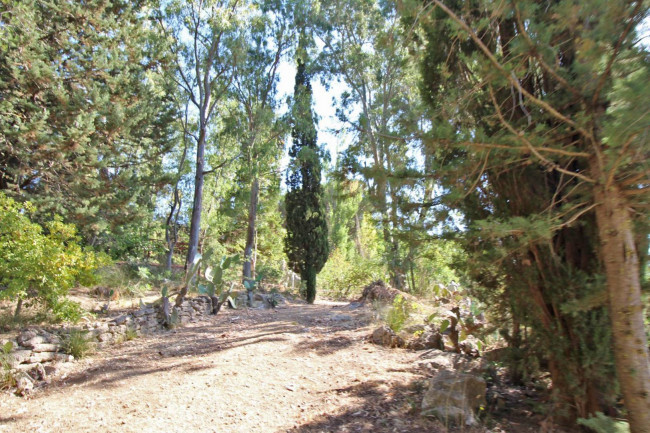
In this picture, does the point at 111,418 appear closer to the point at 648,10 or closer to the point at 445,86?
the point at 445,86

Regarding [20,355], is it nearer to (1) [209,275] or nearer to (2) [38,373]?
(2) [38,373]

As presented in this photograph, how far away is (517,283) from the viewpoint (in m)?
3.29

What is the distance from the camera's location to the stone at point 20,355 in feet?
15.1

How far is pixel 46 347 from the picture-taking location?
5.05 m

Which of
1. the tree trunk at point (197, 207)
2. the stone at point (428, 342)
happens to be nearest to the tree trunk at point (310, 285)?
the tree trunk at point (197, 207)

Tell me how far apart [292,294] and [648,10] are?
45.6ft

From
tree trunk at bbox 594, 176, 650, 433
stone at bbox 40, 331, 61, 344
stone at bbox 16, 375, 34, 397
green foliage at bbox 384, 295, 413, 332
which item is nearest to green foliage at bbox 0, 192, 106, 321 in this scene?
stone at bbox 40, 331, 61, 344

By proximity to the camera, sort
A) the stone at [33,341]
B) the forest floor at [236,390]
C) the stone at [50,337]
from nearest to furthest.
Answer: the forest floor at [236,390]
the stone at [33,341]
the stone at [50,337]

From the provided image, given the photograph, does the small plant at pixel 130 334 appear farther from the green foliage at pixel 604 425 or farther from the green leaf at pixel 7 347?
the green foliage at pixel 604 425

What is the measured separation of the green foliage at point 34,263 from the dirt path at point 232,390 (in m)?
1.07

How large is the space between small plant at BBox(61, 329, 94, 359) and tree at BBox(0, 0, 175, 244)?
356cm

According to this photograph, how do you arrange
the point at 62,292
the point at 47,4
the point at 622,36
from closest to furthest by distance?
the point at 622,36, the point at 62,292, the point at 47,4

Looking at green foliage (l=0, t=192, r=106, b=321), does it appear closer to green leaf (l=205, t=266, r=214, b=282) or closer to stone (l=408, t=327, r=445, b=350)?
green leaf (l=205, t=266, r=214, b=282)

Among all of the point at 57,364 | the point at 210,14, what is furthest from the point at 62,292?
the point at 210,14
